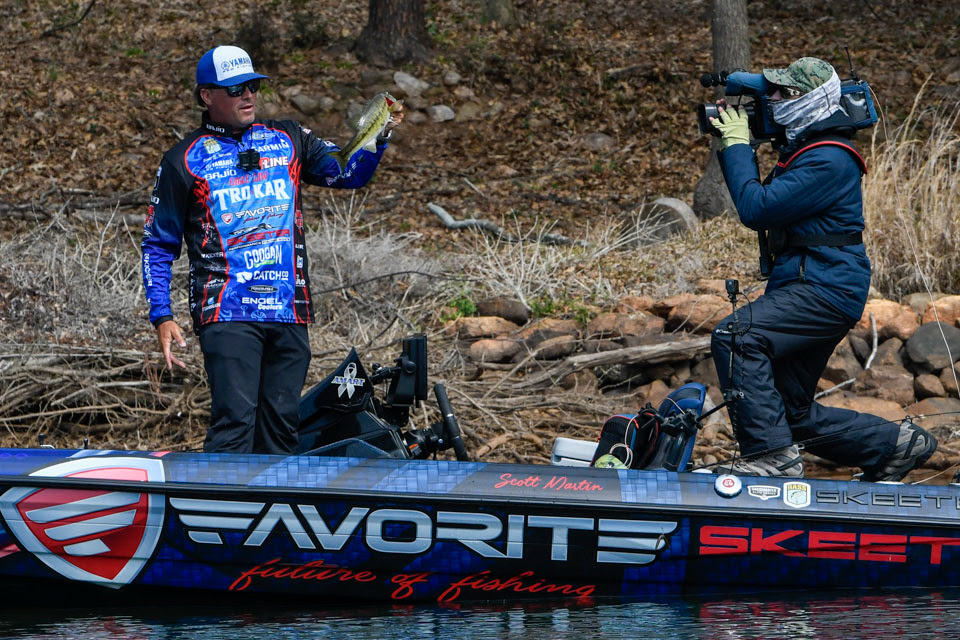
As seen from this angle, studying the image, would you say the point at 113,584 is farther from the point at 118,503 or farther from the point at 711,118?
the point at 711,118

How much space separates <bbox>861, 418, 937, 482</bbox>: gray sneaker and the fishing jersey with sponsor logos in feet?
8.15

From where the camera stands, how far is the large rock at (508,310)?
7.83 m

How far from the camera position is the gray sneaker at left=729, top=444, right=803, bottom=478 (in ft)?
14.9

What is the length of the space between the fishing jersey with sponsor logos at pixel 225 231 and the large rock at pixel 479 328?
293cm

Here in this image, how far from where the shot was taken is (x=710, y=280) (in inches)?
320

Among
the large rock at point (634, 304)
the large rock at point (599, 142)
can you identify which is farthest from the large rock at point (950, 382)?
the large rock at point (599, 142)

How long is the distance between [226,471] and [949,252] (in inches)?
224

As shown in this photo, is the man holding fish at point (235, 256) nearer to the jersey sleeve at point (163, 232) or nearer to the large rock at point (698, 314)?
the jersey sleeve at point (163, 232)

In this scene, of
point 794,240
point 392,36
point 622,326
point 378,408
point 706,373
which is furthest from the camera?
point 392,36

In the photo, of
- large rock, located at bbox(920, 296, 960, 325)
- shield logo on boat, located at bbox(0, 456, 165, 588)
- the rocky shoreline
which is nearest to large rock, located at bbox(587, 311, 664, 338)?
the rocky shoreline

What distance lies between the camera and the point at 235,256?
454 cm

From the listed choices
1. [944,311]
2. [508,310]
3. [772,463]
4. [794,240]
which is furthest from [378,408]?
[944,311]

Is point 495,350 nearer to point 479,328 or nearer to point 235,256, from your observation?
point 479,328

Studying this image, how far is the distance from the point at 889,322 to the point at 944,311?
343 mm
